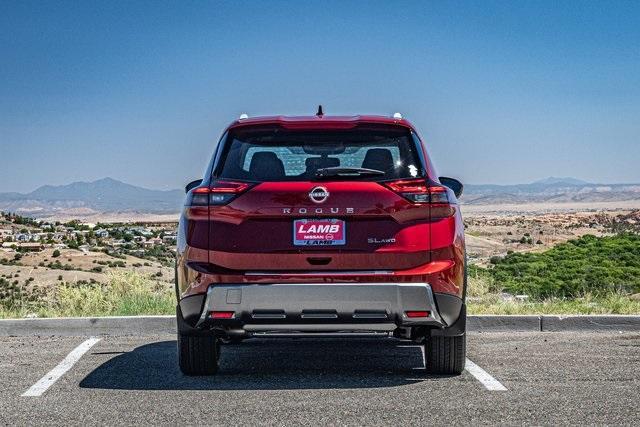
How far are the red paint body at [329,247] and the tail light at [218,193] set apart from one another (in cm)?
3

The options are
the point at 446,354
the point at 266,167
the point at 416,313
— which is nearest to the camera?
the point at 416,313

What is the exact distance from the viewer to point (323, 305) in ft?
21.2

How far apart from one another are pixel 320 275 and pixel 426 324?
80 centimetres

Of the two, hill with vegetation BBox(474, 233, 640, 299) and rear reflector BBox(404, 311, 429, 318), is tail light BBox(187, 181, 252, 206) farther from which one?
hill with vegetation BBox(474, 233, 640, 299)

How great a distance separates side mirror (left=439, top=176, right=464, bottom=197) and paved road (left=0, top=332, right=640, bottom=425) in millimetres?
1391

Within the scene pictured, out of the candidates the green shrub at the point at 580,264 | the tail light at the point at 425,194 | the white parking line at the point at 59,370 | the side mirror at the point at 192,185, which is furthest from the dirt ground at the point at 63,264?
the tail light at the point at 425,194

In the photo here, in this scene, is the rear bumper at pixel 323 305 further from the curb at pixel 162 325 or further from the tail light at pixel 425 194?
the curb at pixel 162 325

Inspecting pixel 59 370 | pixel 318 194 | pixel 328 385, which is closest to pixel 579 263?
pixel 59 370

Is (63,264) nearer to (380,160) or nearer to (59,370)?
(59,370)

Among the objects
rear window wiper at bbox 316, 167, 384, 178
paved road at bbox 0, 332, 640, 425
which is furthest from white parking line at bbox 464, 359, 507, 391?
rear window wiper at bbox 316, 167, 384, 178

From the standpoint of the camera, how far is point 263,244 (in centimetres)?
658

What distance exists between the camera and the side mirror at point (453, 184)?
24.3ft

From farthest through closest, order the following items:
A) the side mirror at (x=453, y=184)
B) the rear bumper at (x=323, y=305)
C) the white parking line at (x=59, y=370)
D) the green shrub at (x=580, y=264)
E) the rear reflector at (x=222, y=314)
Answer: the green shrub at (x=580, y=264) < the side mirror at (x=453, y=184) < the white parking line at (x=59, y=370) < the rear reflector at (x=222, y=314) < the rear bumper at (x=323, y=305)

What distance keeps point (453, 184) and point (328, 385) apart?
1819mm
